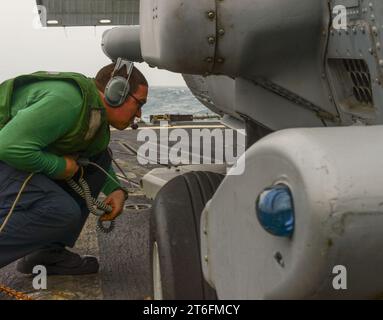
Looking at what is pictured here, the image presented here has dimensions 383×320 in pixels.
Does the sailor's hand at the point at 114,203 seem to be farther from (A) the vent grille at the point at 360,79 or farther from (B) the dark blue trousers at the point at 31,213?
(A) the vent grille at the point at 360,79

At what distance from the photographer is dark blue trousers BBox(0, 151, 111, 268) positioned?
288 centimetres

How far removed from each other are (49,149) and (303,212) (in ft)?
6.49

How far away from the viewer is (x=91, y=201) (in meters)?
3.19

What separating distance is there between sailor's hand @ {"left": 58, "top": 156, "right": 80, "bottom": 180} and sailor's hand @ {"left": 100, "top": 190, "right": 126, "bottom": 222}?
0.32 metres

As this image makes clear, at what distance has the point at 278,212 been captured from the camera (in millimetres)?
1243

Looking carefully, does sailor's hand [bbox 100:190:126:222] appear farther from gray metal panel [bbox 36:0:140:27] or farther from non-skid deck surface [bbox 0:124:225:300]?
gray metal panel [bbox 36:0:140:27]

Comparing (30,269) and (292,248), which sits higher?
(292,248)
